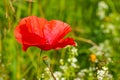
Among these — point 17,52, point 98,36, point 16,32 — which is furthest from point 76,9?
point 16,32

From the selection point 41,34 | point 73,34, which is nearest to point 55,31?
point 41,34

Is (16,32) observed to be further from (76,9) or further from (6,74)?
(76,9)

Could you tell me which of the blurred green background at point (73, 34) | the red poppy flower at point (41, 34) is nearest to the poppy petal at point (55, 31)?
the red poppy flower at point (41, 34)

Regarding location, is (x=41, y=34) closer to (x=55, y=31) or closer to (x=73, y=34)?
(x=55, y=31)

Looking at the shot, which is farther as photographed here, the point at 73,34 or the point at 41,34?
the point at 73,34

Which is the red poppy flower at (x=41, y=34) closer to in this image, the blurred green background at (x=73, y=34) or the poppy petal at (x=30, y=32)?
the poppy petal at (x=30, y=32)

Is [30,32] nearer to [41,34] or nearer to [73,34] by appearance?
[41,34]
